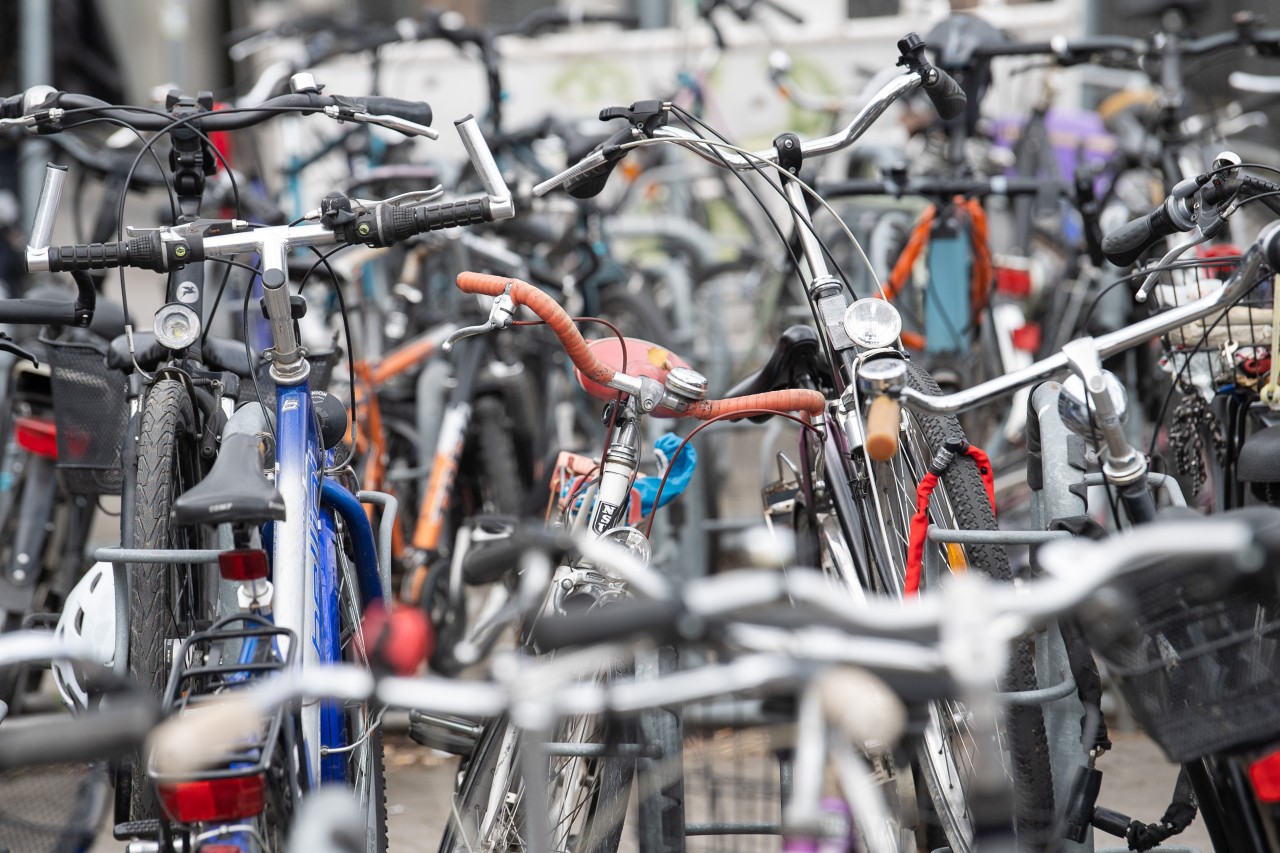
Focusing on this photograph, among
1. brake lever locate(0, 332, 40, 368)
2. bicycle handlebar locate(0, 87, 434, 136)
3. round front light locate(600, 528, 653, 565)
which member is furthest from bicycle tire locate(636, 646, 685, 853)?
brake lever locate(0, 332, 40, 368)

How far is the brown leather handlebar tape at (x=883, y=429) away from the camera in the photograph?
6.58 feet

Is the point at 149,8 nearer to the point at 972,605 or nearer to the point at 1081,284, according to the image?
the point at 1081,284

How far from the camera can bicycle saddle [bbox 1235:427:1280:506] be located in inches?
106

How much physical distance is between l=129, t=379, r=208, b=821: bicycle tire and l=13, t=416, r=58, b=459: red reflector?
1.46 metres

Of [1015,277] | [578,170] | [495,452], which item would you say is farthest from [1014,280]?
[578,170]

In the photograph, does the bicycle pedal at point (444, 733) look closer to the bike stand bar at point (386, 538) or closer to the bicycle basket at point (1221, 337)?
the bike stand bar at point (386, 538)

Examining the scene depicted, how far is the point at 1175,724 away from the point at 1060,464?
884 millimetres

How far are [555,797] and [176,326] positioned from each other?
4.03 feet

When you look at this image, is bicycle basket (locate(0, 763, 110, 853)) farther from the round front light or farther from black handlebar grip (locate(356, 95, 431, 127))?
black handlebar grip (locate(356, 95, 431, 127))

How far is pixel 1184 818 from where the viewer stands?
2629mm

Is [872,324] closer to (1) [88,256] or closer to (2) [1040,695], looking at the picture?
(2) [1040,695]

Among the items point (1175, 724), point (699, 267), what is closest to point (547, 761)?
point (1175, 724)

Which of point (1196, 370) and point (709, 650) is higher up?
point (1196, 370)

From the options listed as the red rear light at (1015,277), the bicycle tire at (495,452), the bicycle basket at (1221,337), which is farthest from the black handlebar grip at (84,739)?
the red rear light at (1015,277)
